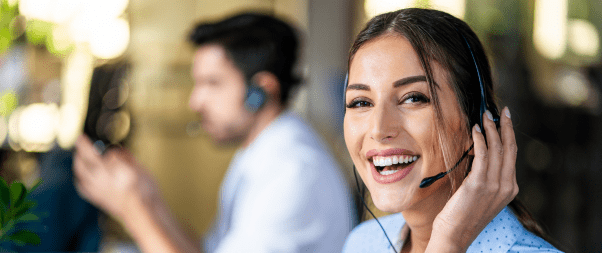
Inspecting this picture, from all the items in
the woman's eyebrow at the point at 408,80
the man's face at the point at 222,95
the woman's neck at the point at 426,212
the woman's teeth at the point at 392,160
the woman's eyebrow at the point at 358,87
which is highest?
the woman's eyebrow at the point at 408,80

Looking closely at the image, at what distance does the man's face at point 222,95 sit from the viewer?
149 centimetres

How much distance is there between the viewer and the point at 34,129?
256 centimetres

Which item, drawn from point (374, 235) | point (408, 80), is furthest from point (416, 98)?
point (374, 235)

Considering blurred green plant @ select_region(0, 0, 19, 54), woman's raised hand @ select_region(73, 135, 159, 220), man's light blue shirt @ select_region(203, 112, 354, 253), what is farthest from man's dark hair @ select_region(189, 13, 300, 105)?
blurred green plant @ select_region(0, 0, 19, 54)

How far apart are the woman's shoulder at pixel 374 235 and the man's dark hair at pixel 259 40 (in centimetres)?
80

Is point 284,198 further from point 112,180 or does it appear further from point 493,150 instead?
point 493,150

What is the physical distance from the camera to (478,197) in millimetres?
479

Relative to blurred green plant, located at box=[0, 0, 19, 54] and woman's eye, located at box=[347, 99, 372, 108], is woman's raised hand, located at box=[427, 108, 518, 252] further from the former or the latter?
blurred green plant, located at box=[0, 0, 19, 54]

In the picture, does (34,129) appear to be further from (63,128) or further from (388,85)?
(388,85)

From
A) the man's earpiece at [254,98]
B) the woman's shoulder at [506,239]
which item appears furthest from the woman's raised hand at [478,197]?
the man's earpiece at [254,98]

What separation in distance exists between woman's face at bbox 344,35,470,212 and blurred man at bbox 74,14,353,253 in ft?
2.30

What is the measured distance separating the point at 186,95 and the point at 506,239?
2844mm

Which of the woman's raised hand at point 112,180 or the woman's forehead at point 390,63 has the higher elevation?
the woman's forehead at point 390,63

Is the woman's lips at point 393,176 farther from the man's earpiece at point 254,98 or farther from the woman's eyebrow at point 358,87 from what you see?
the man's earpiece at point 254,98
